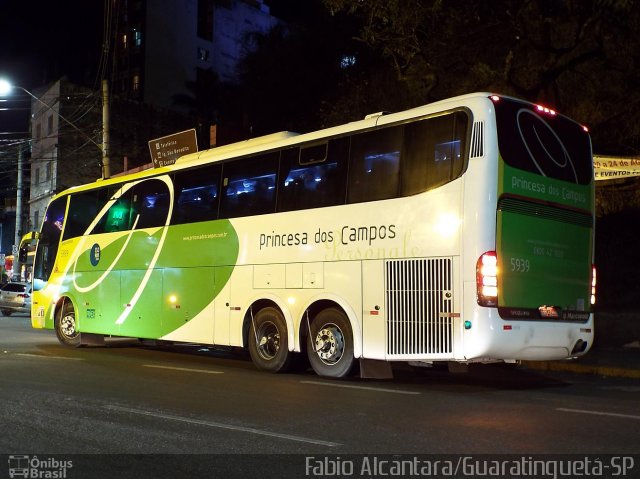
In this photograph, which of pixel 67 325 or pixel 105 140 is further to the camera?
pixel 105 140

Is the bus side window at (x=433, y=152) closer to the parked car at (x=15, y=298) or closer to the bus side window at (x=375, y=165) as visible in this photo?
the bus side window at (x=375, y=165)

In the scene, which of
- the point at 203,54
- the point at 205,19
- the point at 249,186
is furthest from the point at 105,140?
the point at 205,19

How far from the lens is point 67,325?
16609 millimetres

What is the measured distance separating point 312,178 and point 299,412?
4.61 meters

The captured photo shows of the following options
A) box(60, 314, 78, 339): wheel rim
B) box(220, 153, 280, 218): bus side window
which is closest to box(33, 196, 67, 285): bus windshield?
box(60, 314, 78, 339): wheel rim

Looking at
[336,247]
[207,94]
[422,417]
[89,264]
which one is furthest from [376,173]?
[207,94]

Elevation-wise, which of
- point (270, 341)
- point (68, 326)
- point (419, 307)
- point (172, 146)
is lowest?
point (270, 341)

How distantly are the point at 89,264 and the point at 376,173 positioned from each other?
843 cm

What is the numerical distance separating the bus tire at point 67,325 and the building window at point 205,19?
5849 centimetres

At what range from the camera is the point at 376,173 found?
10.3 meters

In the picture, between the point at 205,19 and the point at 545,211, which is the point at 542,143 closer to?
the point at 545,211

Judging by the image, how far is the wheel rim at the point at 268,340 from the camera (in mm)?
11758

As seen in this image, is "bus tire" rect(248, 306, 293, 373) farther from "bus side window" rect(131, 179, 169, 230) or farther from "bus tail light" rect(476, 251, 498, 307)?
"bus tail light" rect(476, 251, 498, 307)

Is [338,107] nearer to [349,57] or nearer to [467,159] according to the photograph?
[349,57]
